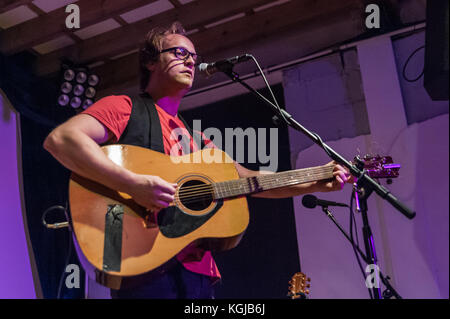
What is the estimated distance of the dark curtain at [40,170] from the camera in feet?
16.2

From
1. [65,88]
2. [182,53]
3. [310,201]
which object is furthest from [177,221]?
[65,88]

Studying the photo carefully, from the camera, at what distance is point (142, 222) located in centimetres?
191

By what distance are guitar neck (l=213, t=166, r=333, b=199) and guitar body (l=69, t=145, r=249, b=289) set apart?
0.04 metres

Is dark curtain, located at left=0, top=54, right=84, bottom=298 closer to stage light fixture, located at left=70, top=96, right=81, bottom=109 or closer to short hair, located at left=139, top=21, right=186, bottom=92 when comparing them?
stage light fixture, located at left=70, top=96, right=81, bottom=109

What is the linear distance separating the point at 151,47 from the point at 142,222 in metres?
1.18

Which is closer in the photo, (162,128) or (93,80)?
(162,128)

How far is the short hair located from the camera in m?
2.60

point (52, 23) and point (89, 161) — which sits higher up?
point (52, 23)

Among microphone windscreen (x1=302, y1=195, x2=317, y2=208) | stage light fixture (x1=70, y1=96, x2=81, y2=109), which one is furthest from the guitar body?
stage light fixture (x1=70, y1=96, x2=81, y2=109)

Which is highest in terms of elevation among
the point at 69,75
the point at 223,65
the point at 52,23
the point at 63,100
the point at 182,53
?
the point at 52,23

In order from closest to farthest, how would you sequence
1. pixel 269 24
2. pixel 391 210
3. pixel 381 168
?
pixel 381 168, pixel 391 210, pixel 269 24

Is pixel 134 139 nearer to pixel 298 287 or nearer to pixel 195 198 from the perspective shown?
pixel 195 198

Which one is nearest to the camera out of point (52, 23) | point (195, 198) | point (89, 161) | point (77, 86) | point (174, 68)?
point (89, 161)

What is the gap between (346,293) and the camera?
4.30 m
